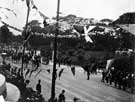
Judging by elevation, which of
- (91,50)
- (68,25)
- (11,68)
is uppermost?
(68,25)

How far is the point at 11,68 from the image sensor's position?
3.28 m

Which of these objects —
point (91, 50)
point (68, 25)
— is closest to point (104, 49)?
point (91, 50)

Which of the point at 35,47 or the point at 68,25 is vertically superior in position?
the point at 68,25

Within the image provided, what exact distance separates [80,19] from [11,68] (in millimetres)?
1110

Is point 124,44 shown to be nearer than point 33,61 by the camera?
No

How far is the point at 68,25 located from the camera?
2.99 metres

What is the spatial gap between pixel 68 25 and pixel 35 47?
1.72 ft

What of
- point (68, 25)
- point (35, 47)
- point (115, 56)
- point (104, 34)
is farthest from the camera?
point (115, 56)

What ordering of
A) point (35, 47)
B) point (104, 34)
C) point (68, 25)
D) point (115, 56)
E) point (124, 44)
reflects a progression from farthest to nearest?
point (115, 56)
point (124, 44)
point (104, 34)
point (35, 47)
point (68, 25)

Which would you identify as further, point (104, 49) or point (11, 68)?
point (104, 49)

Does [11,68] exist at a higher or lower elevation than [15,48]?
lower

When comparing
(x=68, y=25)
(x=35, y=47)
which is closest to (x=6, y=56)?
(x=35, y=47)

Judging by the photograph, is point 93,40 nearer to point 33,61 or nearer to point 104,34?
point 104,34

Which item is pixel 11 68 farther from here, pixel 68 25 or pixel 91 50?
pixel 91 50
